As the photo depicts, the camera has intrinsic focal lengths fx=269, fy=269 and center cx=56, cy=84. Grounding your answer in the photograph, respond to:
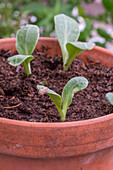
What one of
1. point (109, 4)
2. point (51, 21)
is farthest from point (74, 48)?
point (109, 4)

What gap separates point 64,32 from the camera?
3.90 feet

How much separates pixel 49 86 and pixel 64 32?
0.88 ft

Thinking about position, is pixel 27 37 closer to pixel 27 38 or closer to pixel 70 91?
pixel 27 38

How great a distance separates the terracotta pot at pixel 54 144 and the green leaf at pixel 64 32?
0.47 metres

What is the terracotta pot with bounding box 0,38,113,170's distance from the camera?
75 centimetres

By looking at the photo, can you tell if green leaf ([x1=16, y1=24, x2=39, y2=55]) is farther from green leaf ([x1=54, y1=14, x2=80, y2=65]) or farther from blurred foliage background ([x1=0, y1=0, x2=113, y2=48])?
blurred foliage background ([x1=0, y1=0, x2=113, y2=48])

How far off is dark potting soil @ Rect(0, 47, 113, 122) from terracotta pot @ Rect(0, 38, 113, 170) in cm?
11

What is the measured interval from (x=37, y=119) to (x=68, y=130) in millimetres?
159

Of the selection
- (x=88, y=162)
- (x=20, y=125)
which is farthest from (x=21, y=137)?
(x=88, y=162)

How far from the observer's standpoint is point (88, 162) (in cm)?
84

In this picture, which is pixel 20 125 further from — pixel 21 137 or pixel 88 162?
pixel 88 162

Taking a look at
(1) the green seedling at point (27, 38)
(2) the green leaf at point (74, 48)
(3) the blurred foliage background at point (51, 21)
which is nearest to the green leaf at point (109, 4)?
(3) the blurred foliage background at point (51, 21)

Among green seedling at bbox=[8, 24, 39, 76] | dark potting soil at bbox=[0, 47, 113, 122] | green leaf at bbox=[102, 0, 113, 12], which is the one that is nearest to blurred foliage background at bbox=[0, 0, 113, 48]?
green leaf at bbox=[102, 0, 113, 12]

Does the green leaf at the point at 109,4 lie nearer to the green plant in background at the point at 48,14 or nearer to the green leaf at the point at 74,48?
the green plant in background at the point at 48,14
